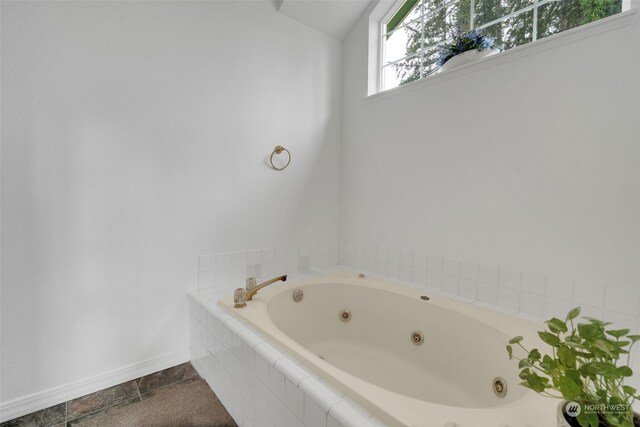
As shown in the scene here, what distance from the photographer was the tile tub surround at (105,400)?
1.46 metres

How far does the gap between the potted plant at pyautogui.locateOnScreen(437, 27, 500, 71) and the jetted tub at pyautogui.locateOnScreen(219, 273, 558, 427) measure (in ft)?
4.55

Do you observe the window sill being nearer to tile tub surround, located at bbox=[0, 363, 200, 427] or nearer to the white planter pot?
the white planter pot

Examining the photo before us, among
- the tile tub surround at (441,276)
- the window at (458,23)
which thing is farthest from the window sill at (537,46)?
the tile tub surround at (441,276)

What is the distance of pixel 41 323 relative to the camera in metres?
1.52

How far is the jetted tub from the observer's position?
904 mm

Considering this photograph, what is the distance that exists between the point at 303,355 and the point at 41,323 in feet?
4.37

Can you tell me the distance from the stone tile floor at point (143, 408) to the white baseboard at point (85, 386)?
0.03 meters

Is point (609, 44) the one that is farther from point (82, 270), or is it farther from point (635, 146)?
point (82, 270)

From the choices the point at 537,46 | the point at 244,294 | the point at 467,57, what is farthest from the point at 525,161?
the point at 244,294

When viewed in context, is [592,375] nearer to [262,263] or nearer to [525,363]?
[525,363]

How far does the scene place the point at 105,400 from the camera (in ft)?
5.24

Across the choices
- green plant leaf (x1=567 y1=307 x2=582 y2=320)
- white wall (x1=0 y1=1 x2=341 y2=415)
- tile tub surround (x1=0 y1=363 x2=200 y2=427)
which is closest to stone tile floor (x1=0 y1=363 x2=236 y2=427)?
tile tub surround (x1=0 y1=363 x2=200 y2=427)

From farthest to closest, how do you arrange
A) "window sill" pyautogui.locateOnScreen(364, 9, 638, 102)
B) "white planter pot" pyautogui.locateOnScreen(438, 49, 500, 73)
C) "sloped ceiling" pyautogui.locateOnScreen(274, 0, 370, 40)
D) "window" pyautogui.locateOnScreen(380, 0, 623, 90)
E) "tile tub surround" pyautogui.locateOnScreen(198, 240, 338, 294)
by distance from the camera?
"sloped ceiling" pyautogui.locateOnScreen(274, 0, 370, 40)
"tile tub surround" pyautogui.locateOnScreen(198, 240, 338, 294)
"white planter pot" pyautogui.locateOnScreen(438, 49, 500, 73)
"window" pyautogui.locateOnScreen(380, 0, 623, 90)
"window sill" pyautogui.locateOnScreen(364, 9, 638, 102)

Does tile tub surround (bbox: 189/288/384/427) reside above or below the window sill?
below
